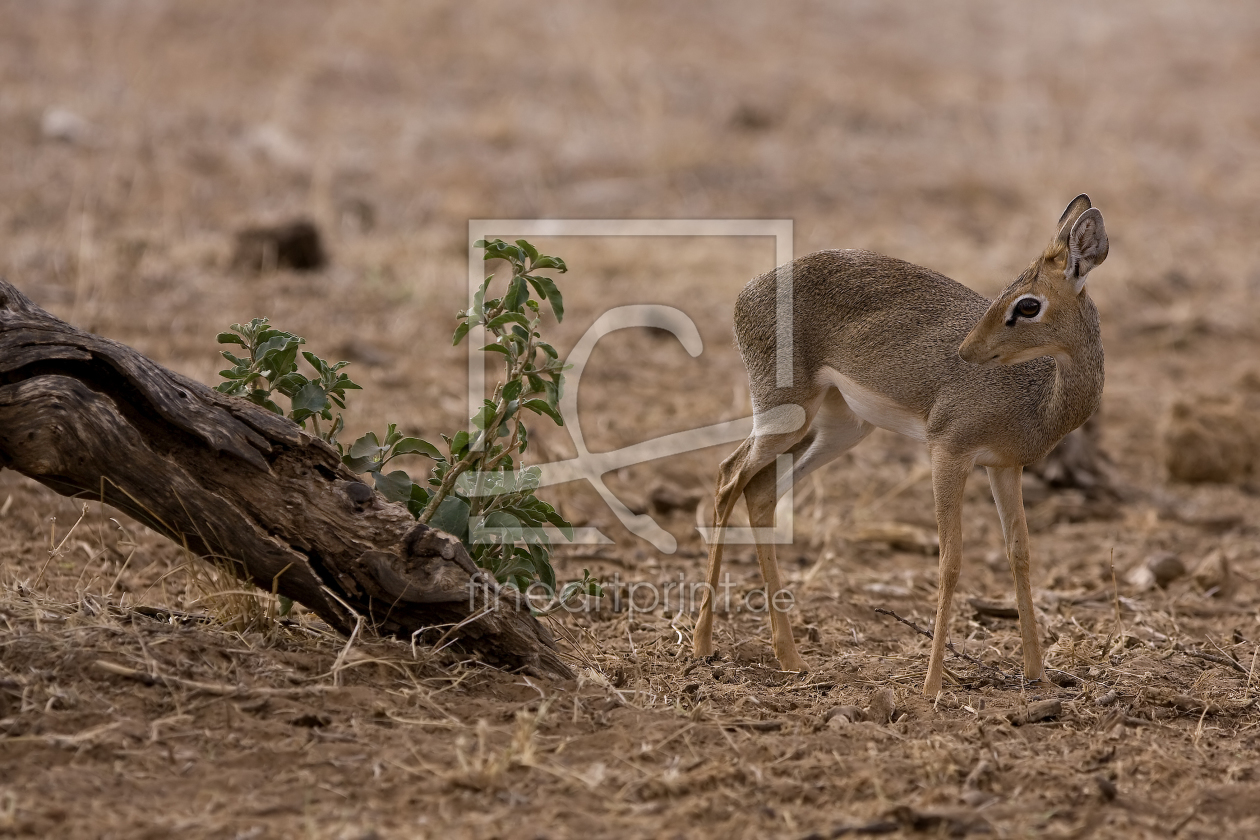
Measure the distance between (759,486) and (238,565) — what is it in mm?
2080

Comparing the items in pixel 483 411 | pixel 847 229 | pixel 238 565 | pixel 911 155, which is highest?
pixel 911 155

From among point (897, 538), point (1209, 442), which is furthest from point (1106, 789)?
point (1209, 442)

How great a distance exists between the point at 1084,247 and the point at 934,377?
25.9 inches

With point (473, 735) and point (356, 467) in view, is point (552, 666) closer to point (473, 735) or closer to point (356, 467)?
point (473, 735)

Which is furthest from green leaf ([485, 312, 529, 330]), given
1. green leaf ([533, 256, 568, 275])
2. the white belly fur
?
the white belly fur

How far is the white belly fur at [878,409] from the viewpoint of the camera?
187 inches

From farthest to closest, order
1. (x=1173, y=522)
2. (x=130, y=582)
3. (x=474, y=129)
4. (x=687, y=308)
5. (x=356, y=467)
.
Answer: (x=474, y=129)
(x=687, y=308)
(x=1173, y=522)
(x=130, y=582)
(x=356, y=467)

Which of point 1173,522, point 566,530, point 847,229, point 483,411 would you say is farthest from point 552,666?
point 847,229

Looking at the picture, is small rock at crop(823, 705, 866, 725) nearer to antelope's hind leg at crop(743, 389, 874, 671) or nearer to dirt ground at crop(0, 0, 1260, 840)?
dirt ground at crop(0, 0, 1260, 840)

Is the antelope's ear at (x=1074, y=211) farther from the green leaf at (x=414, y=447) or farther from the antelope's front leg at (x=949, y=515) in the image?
the green leaf at (x=414, y=447)

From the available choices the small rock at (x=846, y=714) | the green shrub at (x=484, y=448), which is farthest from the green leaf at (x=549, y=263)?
the small rock at (x=846, y=714)

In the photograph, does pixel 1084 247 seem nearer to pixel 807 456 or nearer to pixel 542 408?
pixel 807 456

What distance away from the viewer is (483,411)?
13.7ft

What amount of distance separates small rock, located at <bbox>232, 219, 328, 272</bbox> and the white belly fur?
6.16 metres
